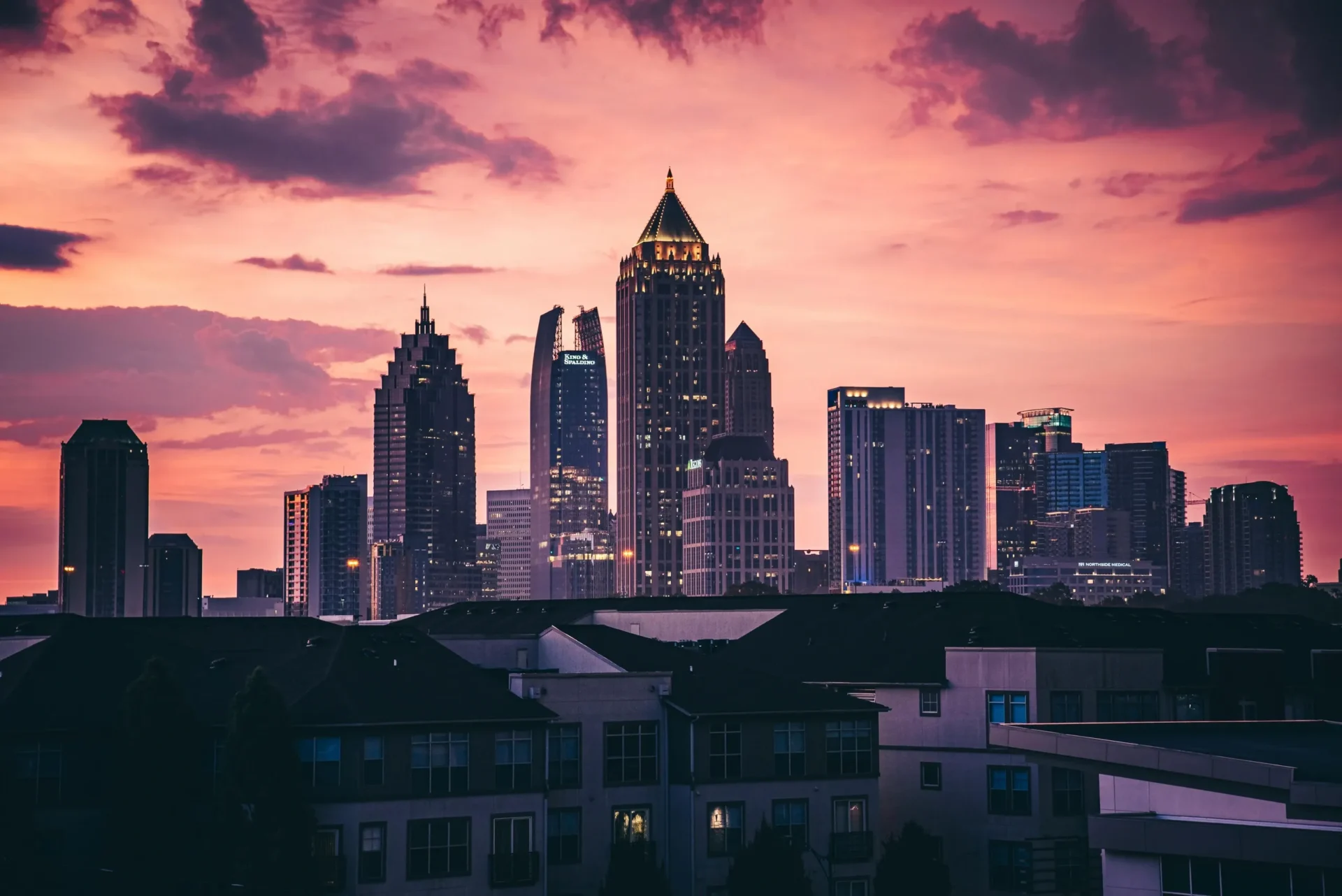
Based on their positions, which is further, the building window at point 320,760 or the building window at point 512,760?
the building window at point 512,760

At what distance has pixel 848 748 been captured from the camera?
90875 millimetres

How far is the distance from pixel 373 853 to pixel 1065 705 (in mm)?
37735

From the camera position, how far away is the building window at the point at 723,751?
87.6 metres

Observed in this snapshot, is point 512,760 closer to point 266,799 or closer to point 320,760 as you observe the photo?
point 320,760

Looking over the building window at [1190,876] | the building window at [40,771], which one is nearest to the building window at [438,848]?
the building window at [40,771]

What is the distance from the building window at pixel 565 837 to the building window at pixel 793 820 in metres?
9.03

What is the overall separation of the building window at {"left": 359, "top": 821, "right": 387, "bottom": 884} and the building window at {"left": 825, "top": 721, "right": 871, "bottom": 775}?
22038 mm

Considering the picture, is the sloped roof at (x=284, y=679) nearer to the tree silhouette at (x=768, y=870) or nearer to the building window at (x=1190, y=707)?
the tree silhouette at (x=768, y=870)

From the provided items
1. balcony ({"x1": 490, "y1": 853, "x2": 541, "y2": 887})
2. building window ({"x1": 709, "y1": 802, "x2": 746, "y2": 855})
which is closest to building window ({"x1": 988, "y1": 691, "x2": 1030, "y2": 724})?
building window ({"x1": 709, "y1": 802, "x2": 746, "y2": 855})

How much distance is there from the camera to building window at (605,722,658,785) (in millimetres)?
87562

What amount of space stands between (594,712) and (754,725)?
7.45m

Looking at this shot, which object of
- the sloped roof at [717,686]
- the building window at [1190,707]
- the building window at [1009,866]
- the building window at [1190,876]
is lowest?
the building window at [1009,866]

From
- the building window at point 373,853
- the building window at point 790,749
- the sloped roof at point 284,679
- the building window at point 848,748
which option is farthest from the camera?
the building window at point 848,748

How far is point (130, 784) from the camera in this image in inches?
3078
